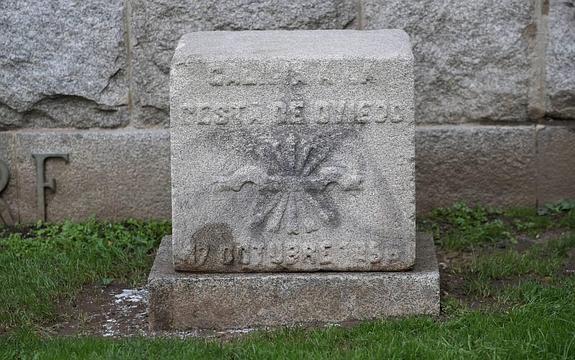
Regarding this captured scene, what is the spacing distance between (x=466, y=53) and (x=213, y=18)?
126 centimetres

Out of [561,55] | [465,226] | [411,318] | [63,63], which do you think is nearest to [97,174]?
[63,63]

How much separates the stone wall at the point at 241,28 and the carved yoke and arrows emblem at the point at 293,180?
1.40 m

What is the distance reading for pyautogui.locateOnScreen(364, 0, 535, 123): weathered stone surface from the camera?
214 inches

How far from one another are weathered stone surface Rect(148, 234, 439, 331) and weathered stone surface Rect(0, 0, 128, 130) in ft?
5.14

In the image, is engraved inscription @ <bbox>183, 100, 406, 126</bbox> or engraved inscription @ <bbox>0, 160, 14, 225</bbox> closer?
engraved inscription @ <bbox>183, 100, 406, 126</bbox>

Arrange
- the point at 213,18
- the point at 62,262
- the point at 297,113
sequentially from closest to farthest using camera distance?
the point at 297,113, the point at 62,262, the point at 213,18

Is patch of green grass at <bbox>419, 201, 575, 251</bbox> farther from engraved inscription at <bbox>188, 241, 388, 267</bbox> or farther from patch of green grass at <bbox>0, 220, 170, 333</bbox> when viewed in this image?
patch of green grass at <bbox>0, 220, 170, 333</bbox>

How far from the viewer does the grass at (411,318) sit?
3809mm

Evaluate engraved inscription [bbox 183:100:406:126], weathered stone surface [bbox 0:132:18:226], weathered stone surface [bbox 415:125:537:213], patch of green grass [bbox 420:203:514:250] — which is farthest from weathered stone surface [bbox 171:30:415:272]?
weathered stone surface [bbox 0:132:18:226]

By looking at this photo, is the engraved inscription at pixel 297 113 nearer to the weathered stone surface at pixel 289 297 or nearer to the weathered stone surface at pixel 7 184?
the weathered stone surface at pixel 289 297

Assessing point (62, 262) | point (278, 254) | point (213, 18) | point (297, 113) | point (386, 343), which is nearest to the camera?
point (386, 343)

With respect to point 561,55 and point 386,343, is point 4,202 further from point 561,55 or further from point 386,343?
point 561,55

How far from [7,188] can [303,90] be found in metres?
2.14

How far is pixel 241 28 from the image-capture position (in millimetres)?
5438
